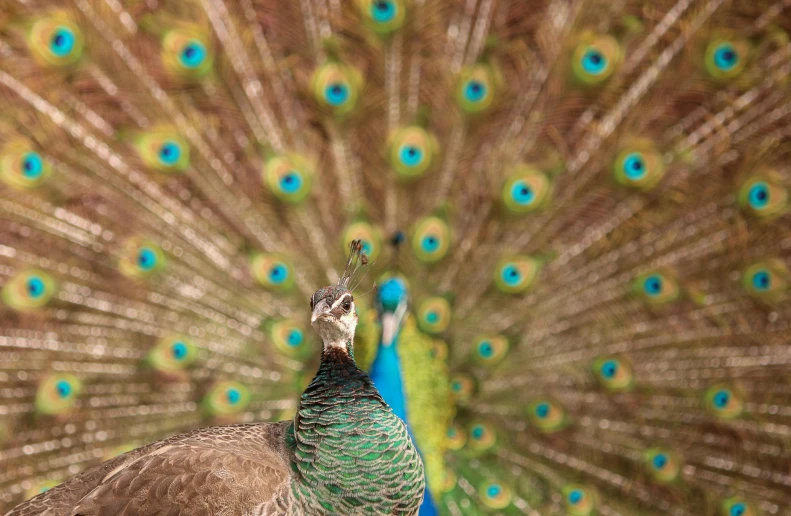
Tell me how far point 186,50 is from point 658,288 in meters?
1.24

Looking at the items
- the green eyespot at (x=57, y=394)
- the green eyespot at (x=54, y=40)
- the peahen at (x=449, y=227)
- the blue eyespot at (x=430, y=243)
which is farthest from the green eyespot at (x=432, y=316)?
the green eyespot at (x=54, y=40)

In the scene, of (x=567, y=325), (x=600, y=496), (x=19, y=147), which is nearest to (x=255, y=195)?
(x=19, y=147)

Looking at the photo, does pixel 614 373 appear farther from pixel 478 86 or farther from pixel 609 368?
pixel 478 86

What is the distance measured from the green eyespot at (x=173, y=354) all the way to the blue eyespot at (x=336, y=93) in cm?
66

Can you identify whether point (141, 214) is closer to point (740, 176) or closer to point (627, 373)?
point (627, 373)

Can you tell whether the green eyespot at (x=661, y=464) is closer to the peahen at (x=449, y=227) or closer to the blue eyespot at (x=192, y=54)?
the peahen at (x=449, y=227)

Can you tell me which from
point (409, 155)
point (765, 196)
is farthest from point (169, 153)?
point (765, 196)

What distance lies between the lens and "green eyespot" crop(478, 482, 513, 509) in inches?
73.4

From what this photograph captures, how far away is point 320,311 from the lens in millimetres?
907

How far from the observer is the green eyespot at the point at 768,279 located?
6.08 ft

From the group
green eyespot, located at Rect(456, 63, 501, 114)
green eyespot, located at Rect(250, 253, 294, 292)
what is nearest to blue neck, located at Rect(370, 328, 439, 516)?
green eyespot, located at Rect(250, 253, 294, 292)

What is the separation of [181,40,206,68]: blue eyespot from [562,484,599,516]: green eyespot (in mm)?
1334

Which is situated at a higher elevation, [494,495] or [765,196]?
[765,196]

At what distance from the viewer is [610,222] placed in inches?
76.0
